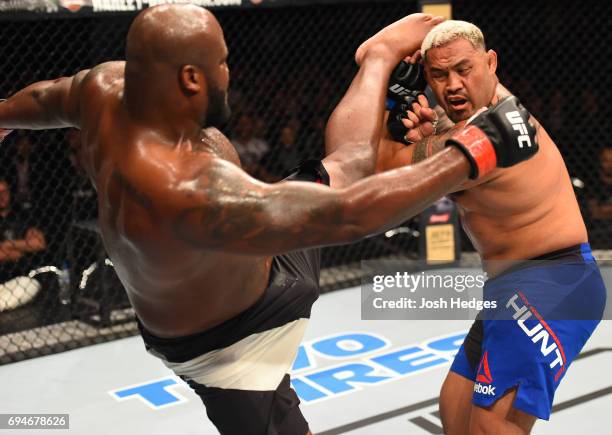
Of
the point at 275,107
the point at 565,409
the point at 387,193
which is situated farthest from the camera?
the point at 275,107

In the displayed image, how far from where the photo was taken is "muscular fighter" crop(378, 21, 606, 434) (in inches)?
73.5

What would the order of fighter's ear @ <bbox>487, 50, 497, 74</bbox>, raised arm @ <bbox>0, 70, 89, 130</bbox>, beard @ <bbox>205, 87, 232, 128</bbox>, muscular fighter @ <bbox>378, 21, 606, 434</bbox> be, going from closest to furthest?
beard @ <bbox>205, 87, 232, 128</bbox> < raised arm @ <bbox>0, 70, 89, 130</bbox> < muscular fighter @ <bbox>378, 21, 606, 434</bbox> < fighter's ear @ <bbox>487, 50, 497, 74</bbox>

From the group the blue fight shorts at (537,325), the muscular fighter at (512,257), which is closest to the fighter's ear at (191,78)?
the muscular fighter at (512,257)

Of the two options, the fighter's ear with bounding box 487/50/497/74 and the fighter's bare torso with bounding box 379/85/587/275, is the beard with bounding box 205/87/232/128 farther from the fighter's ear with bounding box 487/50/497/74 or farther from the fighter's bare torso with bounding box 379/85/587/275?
the fighter's ear with bounding box 487/50/497/74

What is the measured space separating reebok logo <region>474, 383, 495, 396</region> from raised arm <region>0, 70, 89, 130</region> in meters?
1.06

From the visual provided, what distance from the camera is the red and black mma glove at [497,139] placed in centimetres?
140

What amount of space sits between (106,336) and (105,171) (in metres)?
2.33

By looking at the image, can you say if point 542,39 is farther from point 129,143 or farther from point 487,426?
point 129,143

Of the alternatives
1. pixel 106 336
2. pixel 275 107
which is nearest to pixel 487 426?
pixel 106 336

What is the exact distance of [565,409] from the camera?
2.79 meters

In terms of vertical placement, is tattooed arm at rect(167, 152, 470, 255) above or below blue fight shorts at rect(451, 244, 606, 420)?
above

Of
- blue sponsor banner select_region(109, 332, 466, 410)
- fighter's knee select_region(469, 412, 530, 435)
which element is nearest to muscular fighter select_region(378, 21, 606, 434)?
fighter's knee select_region(469, 412, 530, 435)

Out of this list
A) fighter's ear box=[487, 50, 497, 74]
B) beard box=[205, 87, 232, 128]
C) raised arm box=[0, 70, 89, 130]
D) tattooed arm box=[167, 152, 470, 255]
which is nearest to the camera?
tattooed arm box=[167, 152, 470, 255]

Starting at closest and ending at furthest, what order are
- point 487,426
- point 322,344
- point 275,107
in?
point 487,426 < point 322,344 < point 275,107
